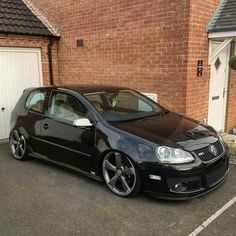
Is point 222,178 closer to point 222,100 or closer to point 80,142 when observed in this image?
point 80,142

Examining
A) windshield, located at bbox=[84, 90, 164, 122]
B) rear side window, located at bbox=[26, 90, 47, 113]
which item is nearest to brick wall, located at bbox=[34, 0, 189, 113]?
windshield, located at bbox=[84, 90, 164, 122]

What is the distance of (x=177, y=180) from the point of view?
361 cm

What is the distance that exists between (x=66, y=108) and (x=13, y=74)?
3.39 m

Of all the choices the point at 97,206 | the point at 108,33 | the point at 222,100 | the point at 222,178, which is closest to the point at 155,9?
the point at 108,33

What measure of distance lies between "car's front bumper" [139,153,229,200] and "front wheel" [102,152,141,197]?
157mm

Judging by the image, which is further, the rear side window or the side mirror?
the rear side window

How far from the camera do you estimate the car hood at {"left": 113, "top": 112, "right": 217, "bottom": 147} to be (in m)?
3.87

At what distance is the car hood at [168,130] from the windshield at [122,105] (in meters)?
0.18

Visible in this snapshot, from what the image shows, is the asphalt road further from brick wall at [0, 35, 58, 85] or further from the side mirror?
brick wall at [0, 35, 58, 85]

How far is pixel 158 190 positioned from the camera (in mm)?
3705

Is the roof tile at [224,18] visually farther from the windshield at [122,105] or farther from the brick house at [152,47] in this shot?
the windshield at [122,105]

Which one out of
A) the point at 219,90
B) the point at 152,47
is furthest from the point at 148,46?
the point at 219,90

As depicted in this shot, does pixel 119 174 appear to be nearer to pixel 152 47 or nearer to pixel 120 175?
pixel 120 175

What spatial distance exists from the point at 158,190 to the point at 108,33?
443 centimetres
